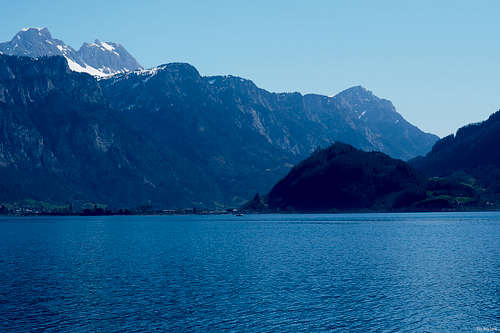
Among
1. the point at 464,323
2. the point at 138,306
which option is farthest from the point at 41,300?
the point at 464,323

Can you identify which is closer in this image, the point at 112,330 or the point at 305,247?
the point at 112,330

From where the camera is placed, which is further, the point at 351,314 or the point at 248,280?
the point at 248,280

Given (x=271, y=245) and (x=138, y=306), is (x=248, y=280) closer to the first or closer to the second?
(x=138, y=306)

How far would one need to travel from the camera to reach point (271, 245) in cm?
19975

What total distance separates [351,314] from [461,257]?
81.3 m

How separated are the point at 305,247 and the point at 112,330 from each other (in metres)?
123

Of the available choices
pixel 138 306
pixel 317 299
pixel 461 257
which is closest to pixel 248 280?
pixel 317 299

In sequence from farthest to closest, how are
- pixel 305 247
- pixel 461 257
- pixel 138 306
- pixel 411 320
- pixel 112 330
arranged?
pixel 305 247, pixel 461 257, pixel 138 306, pixel 411 320, pixel 112 330

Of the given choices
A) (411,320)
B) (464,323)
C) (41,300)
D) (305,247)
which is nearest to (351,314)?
(411,320)

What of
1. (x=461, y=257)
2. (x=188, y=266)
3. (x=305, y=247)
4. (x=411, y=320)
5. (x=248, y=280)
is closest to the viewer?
(x=411, y=320)

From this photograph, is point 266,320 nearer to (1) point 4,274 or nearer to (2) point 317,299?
(2) point 317,299

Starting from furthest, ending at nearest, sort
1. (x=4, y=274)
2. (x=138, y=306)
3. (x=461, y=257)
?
(x=461, y=257) → (x=4, y=274) → (x=138, y=306)

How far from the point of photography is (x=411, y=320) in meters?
78.2

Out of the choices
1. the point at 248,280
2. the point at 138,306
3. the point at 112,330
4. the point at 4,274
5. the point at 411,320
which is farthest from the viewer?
the point at 4,274
